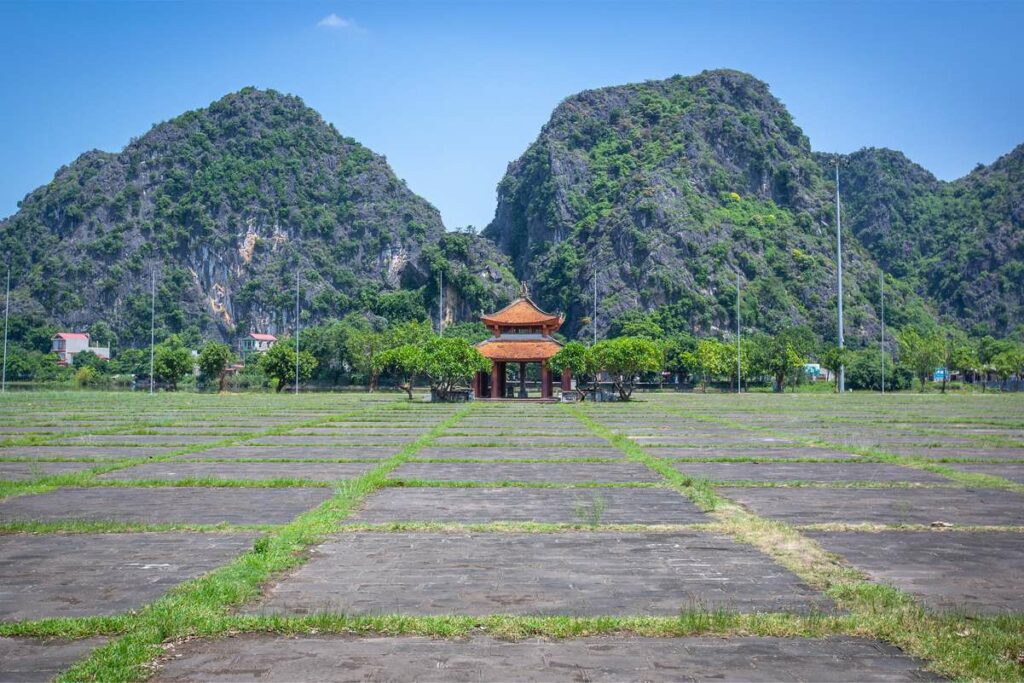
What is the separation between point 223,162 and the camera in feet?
423

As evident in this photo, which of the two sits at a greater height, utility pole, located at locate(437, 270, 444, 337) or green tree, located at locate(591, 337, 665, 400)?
utility pole, located at locate(437, 270, 444, 337)

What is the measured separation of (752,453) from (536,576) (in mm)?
10582

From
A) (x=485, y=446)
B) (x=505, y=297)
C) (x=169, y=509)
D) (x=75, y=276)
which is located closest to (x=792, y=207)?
(x=505, y=297)

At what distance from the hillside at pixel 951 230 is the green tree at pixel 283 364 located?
297 ft

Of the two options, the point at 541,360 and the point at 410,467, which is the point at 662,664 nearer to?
the point at 410,467

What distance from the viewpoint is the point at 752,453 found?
1555cm

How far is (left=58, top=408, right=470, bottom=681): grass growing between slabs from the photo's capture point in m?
4.22

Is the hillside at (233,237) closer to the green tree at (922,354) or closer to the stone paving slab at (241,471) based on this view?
the green tree at (922,354)

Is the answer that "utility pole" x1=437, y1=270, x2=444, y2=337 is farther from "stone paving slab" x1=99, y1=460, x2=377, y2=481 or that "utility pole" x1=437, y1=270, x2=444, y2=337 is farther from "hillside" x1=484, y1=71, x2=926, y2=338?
"stone paving slab" x1=99, y1=460, x2=377, y2=481

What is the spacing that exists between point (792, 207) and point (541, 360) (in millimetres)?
88230

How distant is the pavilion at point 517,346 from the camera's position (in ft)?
164

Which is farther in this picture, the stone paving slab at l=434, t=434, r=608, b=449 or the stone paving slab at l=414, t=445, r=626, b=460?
the stone paving slab at l=434, t=434, r=608, b=449

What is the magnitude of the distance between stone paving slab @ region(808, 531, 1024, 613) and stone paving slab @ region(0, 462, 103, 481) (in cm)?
1116

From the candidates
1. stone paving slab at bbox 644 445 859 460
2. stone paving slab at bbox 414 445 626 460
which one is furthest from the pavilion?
stone paving slab at bbox 644 445 859 460
